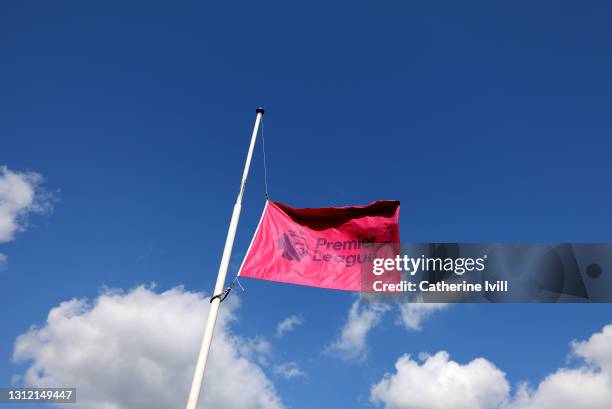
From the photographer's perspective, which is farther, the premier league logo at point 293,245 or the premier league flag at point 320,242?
the premier league logo at point 293,245

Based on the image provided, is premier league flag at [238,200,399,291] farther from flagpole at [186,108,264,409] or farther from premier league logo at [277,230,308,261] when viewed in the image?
flagpole at [186,108,264,409]

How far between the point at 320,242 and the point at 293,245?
3.28 ft

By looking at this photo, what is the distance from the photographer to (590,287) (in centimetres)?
2022

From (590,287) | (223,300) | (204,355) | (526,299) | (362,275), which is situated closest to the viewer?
(204,355)

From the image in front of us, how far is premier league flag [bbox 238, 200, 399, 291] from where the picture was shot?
628 inches

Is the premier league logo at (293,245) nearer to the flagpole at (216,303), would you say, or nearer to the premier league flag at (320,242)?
the premier league flag at (320,242)

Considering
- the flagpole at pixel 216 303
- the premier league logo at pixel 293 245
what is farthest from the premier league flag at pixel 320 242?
the flagpole at pixel 216 303

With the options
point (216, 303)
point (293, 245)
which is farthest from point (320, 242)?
point (216, 303)

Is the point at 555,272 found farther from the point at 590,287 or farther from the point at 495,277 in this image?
the point at 495,277

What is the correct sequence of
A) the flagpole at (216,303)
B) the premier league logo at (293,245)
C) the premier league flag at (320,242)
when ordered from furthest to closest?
the premier league logo at (293,245) → the premier league flag at (320,242) → the flagpole at (216,303)

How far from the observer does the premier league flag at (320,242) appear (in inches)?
628

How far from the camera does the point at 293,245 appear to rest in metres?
16.8

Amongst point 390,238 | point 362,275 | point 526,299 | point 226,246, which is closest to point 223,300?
point 226,246

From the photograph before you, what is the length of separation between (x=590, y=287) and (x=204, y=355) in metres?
16.8
